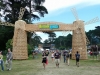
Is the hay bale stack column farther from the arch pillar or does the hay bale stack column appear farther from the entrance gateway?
the arch pillar

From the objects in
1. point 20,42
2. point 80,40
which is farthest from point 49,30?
point 80,40

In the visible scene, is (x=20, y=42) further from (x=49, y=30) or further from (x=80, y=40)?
(x=80, y=40)

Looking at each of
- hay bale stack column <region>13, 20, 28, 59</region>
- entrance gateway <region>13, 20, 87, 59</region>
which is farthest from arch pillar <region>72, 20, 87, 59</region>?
hay bale stack column <region>13, 20, 28, 59</region>

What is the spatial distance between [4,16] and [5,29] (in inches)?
175

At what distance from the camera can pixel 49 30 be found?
37.8 meters

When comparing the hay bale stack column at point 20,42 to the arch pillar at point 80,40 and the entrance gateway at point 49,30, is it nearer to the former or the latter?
the entrance gateway at point 49,30

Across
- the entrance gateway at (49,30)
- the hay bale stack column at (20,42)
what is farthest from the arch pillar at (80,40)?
the hay bale stack column at (20,42)

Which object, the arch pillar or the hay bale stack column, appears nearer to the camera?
the arch pillar

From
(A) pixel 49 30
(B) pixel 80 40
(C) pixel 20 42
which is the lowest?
(C) pixel 20 42

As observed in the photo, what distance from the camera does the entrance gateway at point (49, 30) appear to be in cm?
3762

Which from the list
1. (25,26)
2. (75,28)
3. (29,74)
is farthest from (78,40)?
(29,74)

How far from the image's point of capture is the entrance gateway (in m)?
37.6

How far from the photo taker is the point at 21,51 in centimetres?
3825

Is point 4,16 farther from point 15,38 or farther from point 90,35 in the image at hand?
point 90,35
